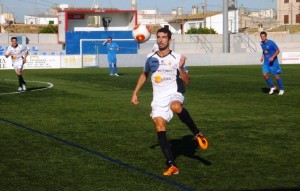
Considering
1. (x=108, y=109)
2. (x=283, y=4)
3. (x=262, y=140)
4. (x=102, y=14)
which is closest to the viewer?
(x=262, y=140)

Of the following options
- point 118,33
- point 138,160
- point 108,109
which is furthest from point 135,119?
point 118,33

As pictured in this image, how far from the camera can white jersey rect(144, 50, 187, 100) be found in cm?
974

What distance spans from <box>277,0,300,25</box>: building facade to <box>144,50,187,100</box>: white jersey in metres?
86.3

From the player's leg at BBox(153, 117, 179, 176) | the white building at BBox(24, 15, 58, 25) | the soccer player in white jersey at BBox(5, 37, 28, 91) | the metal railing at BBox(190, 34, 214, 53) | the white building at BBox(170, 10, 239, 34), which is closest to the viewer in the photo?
the player's leg at BBox(153, 117, 179, 176)

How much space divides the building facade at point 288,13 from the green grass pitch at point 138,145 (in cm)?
7827

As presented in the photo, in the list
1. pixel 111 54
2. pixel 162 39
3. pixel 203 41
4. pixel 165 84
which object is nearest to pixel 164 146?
pixel 165 84

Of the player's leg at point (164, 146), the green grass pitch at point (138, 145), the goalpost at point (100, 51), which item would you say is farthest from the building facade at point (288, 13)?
the player's leg at point (164, 146)

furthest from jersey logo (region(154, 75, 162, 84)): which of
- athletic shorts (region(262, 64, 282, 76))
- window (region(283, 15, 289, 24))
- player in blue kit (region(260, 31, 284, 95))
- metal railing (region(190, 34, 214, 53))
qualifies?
window (region(283, 15, 289, 24))

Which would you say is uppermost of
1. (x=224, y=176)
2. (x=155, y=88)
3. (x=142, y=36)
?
(x=142, y=36)

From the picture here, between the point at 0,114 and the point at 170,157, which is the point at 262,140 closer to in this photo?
the point at 170,157

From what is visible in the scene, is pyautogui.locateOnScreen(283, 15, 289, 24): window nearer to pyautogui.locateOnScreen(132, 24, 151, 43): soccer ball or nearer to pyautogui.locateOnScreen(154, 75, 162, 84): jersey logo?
pyautogui.locateOnScreen(132, 24, 151, 43): soccer ball

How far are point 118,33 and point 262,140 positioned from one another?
5569 cm

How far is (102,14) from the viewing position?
7512cm

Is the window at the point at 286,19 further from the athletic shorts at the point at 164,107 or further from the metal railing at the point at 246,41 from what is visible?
the athletic shorts at the point at 164,107
